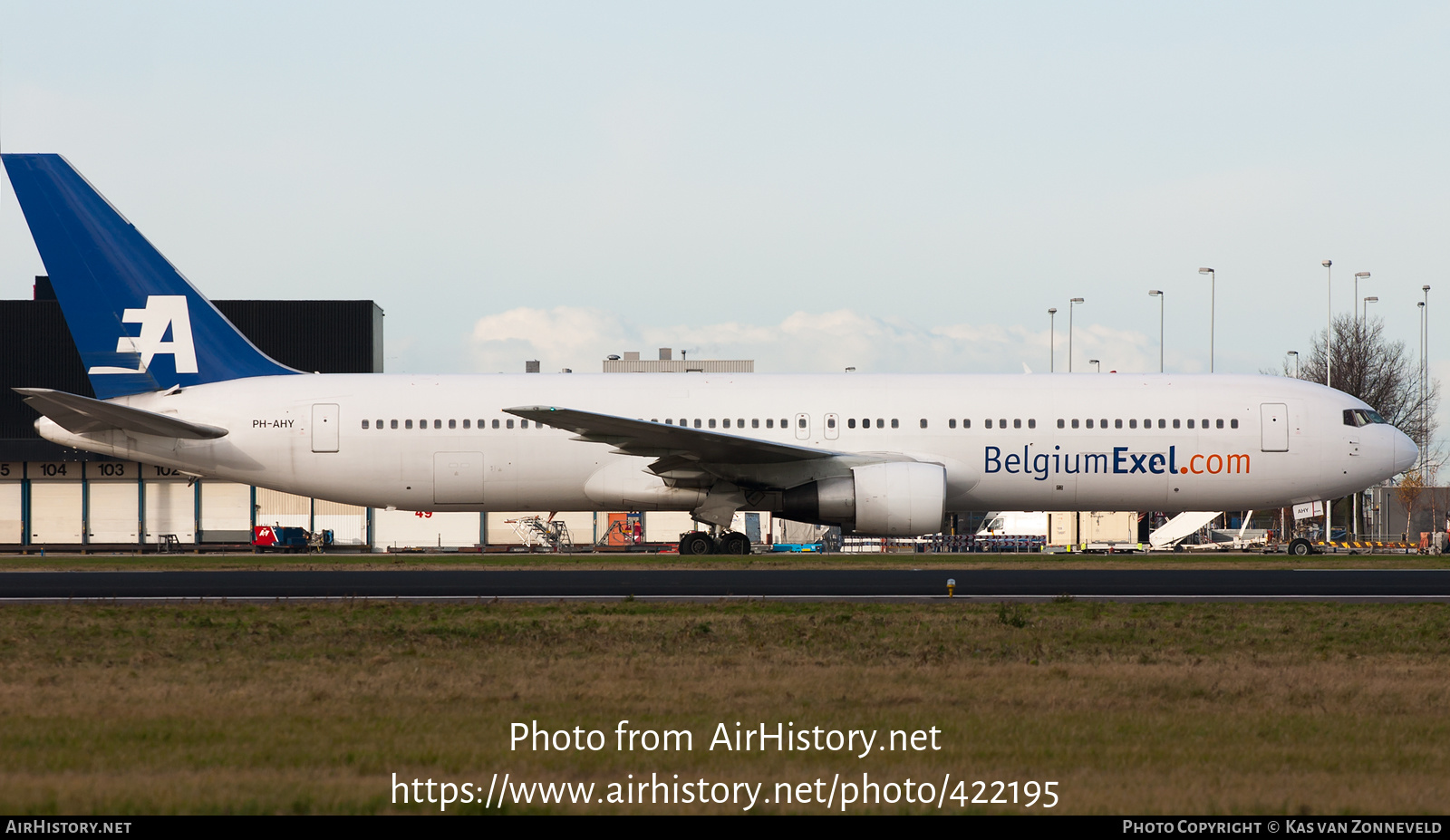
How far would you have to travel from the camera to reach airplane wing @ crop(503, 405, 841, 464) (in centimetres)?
2402

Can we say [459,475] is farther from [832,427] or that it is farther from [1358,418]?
[1358,418]

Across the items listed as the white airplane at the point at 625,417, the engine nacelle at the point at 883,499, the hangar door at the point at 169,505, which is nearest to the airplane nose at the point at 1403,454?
the white airplane at the point at 625,417

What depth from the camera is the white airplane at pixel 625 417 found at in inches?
1043

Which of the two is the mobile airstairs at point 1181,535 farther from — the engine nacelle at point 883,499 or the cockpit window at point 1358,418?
the engine nacelle at point 883,499

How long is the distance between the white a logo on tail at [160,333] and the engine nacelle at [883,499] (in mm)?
13010

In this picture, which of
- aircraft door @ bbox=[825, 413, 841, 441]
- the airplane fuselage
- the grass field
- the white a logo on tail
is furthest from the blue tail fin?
the grass field

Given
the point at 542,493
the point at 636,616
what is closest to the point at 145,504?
the point at 542,493

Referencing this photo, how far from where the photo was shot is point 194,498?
50.1 meters

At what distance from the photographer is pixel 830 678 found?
984 cm

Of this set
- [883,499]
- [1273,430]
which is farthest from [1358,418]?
[883,499]

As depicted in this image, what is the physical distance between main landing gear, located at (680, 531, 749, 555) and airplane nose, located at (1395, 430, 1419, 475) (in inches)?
538

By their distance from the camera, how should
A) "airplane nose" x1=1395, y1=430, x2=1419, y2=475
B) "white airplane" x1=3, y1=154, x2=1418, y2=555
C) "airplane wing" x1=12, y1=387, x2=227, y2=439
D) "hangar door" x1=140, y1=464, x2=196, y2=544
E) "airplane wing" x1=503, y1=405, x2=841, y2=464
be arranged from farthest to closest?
"hangar door" x1=140, y1=464, x2=196, y2=544, "airplane nose" x1=1395, y1=430, x2=1419, y2=475, "white airplane" x1=3, y1=154, x2=1418, y2=555, "airplane wing" x1=12, y1=387, x2=227, y2=439, "airplane wing" x1=503, y1=405, x2=841, y2=464

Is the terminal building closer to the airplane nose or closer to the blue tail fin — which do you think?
the blue tail fin

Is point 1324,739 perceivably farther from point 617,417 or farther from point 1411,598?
point 617,417
